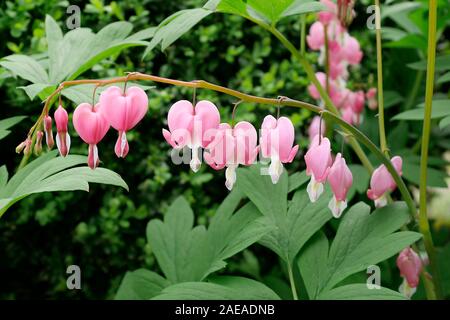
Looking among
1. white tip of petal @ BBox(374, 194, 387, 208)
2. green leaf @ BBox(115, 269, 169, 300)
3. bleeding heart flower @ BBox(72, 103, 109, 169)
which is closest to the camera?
bleeding heart flower @ BBox(72, 103, 109, 169)

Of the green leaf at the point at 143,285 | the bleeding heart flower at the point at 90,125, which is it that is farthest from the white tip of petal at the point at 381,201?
the bleeding heart flower at the point at 90,125

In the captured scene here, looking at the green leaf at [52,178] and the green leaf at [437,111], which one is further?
the green leaf at [437,111]

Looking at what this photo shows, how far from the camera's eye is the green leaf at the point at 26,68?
1.51 metres

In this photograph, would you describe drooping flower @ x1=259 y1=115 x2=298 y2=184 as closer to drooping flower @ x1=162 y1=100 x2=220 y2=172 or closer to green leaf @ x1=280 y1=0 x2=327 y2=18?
drooping flower @ x1=162 y1=100 x2=220 y2=172

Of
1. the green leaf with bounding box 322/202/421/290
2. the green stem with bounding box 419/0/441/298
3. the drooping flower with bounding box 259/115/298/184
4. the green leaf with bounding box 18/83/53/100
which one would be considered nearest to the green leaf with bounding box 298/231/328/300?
the green leaf with bounding box 322/202/421/290

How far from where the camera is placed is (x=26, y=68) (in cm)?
154

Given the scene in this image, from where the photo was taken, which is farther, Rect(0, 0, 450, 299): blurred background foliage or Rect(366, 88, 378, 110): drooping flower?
Rect(366, 88, 378, 110): drooping flower

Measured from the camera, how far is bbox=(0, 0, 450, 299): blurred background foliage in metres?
2.00

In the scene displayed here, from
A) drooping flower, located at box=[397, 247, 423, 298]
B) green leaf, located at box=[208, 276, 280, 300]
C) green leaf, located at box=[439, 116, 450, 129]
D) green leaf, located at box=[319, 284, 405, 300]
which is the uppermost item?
green leaf, located at box=[439, 116, 450, 129]

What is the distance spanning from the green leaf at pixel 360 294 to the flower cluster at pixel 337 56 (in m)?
0.77

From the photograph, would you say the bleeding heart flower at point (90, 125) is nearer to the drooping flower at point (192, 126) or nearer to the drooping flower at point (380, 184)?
the drooping flower at point (192, 126)

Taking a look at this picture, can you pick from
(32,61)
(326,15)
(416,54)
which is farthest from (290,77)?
(32,61)

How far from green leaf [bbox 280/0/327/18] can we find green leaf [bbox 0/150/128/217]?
0.53m
